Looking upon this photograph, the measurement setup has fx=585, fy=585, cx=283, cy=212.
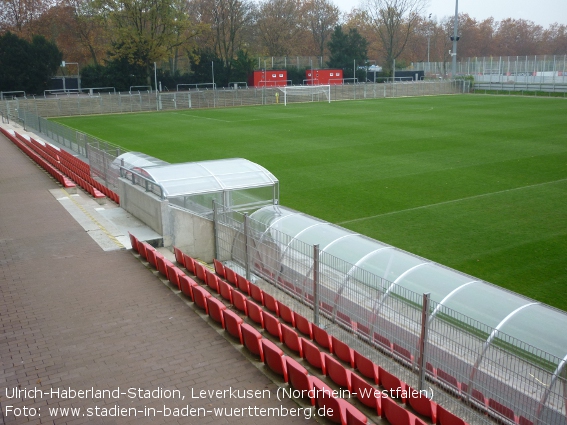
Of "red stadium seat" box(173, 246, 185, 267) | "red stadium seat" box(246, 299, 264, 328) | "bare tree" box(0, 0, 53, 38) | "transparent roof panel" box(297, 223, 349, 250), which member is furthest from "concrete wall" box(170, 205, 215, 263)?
"bare tree" box(0, 0, 53, 38)

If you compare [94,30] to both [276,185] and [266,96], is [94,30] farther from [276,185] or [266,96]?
[276,185]

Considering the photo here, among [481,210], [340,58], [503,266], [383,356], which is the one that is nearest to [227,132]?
[481,210]

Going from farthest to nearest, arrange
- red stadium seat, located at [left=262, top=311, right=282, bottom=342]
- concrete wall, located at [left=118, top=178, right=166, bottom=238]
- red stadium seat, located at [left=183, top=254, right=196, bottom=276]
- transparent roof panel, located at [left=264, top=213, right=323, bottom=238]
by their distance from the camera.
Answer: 1. concrete wall, located at [left=118, top=178, right=166, bottom=238]
2. red stadium seat, located at [left=183, top=254, right=196, bottom=276]
3. transparent roof panel, located at [left=264, top=213, right=323, bottom=238]
4. red stadium seat, located at [left=262, top=311, right=282, bottom=342]

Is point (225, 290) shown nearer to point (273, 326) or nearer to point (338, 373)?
point (273, 326)

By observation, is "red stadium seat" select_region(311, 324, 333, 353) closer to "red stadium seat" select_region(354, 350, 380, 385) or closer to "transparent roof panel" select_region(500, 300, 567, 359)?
"red stadium seat" select_region(354, 350, 380, 385)

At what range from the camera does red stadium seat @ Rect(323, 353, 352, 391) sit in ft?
24.4

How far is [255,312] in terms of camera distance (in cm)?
962

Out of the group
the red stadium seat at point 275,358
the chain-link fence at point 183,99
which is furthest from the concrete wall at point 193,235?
the chain-link fence at point 183,99

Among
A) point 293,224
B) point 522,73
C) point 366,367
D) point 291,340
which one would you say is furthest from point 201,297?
point 522,73

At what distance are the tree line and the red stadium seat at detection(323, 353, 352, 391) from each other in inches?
2566

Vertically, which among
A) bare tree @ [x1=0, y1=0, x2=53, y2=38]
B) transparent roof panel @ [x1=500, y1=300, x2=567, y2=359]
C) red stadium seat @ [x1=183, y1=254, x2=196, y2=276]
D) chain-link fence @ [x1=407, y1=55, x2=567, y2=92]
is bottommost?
red stadium seat @ [x1=183, y1=254, x2=196, y2=276]

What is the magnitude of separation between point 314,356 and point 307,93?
56040 millimetres

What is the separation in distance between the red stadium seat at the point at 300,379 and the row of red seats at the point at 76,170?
1199 cm

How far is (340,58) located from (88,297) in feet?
263
